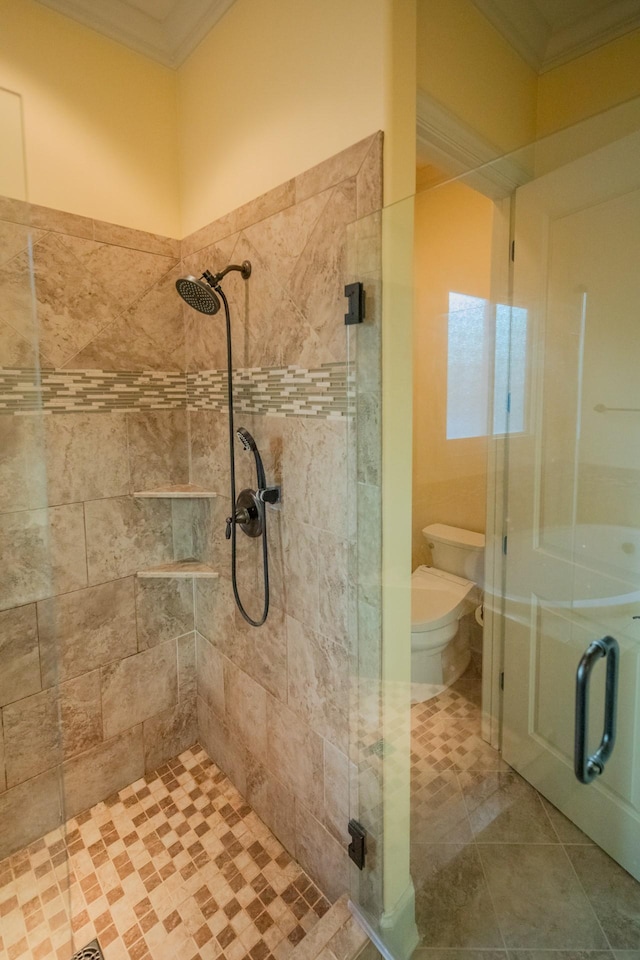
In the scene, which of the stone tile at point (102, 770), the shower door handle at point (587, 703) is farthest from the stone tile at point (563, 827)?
the stone tile at point (102, 770)

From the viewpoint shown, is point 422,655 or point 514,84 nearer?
point 422,655

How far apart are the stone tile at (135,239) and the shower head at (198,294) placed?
1.58 ft

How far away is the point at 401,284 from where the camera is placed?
3.88ft

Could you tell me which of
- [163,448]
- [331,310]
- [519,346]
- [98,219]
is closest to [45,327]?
[98,219]

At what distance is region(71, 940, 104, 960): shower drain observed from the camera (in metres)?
1.30

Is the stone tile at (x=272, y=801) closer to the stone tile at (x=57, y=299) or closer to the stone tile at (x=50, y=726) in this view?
the stone tile at (x=50, y=726)

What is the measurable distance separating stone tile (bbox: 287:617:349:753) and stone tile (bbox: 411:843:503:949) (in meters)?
0.46

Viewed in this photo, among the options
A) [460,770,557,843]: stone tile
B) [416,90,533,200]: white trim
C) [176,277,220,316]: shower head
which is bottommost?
[460,770,557,843]: stone tile

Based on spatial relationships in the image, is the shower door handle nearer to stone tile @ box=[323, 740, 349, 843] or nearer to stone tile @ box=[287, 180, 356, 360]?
stone tile @ box=[323, 740, 349, 843]

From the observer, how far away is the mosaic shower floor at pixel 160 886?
53.1 inches

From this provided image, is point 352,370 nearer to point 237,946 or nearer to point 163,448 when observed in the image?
point 163,448

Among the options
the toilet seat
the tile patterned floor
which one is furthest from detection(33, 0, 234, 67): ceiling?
the tile patterned floor

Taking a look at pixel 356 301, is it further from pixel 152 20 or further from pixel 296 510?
pixel 152 20

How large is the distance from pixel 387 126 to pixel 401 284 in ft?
1.13
